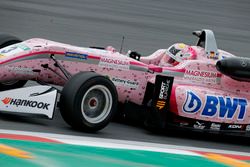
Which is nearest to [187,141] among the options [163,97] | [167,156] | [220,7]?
[163,97]

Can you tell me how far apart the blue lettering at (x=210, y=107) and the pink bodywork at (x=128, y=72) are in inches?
1.7

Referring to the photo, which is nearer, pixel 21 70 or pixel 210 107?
pixel 21 70

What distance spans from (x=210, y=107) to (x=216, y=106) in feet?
0.25

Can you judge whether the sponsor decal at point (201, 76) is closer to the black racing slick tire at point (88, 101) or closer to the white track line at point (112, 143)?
the white track line at point (112, 143)

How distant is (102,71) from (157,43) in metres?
6.60

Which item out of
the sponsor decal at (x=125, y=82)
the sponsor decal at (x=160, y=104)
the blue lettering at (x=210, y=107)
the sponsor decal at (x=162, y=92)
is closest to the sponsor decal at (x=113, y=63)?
the sponsor decal at (x=125, y=82)

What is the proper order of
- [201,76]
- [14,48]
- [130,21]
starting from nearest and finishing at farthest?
[14,48], [201,76], [130,21]

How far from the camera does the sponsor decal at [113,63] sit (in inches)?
306

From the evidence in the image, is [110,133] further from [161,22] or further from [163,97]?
[161,22]

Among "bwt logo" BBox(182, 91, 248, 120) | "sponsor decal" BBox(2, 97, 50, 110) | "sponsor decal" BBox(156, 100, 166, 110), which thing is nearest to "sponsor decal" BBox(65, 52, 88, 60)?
"sponsor decal" BBox(2, 97, 50, 110)

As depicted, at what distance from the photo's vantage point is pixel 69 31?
45.5 feet

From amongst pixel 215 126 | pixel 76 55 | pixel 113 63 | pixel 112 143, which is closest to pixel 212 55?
pixel 215 126

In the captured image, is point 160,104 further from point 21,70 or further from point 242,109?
point 21,70

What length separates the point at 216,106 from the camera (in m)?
8.02
